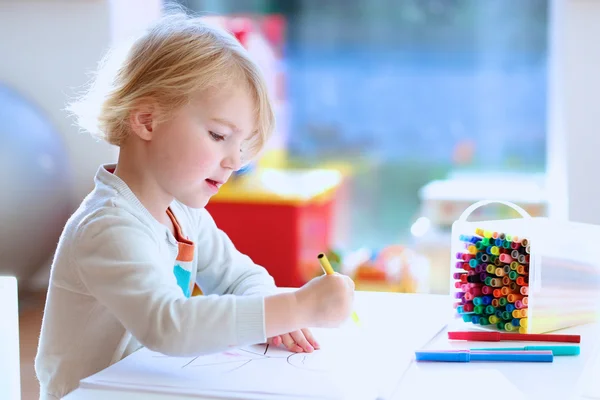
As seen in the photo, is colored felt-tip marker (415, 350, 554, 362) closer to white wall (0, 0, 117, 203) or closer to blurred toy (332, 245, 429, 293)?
blurred toy (332, 245, 429, 293)

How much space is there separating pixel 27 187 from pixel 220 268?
167 centimetres

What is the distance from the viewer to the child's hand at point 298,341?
3.07 feet

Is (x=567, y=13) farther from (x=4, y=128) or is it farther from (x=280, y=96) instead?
(x=4, y=128)

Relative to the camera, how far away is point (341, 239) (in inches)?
136

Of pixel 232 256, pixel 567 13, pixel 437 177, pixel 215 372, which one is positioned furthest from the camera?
pixel 437 177

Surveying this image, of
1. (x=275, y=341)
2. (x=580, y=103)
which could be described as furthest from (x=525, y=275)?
(x=580, y=103)

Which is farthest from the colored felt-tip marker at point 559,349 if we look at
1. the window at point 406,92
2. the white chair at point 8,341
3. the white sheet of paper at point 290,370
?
the window at point 406,92

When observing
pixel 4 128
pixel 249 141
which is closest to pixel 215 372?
pixel 249 141

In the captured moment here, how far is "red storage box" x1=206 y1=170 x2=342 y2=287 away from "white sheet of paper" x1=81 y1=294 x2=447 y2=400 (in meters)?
1.84

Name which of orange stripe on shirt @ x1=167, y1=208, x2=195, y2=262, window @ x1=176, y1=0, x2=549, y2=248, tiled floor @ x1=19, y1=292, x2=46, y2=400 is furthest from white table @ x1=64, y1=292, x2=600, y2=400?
window @ x1=176, y1=0, x2=549, y2=248

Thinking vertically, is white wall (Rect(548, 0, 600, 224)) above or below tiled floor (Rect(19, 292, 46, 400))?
above

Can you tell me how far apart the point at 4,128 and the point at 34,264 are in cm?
44

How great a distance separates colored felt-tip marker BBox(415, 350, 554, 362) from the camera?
2.86 ft

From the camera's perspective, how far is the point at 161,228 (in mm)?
1001
